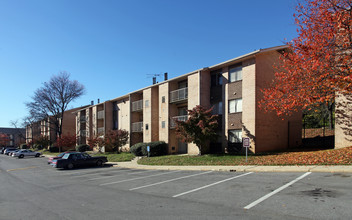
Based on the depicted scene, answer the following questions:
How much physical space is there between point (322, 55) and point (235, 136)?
980 cm

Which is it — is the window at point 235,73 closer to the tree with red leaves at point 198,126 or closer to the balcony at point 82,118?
the tree with red leaves at point 198,126

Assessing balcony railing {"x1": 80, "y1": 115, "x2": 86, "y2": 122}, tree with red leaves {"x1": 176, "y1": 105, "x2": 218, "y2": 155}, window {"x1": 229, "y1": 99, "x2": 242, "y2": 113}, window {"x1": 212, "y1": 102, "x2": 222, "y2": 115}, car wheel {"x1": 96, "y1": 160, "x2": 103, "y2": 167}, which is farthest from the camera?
balcony railing {"x1": 80, "y1": 115, "x2": 86, "y2": 122}

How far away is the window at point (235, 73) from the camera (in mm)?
21109

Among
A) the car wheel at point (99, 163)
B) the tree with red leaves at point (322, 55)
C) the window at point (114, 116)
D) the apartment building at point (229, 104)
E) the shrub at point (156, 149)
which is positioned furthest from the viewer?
the window at point (114, 116)

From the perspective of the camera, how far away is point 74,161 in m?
21.0

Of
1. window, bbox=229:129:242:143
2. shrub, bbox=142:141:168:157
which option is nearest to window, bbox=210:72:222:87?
window, bbox=229:129:242:143

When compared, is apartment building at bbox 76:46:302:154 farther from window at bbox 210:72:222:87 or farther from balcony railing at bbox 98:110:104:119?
balcony railing at bbox 98:110:104:119

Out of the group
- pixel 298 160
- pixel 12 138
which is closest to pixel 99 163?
pixel 298 160

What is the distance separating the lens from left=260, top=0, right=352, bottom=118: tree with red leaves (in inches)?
491

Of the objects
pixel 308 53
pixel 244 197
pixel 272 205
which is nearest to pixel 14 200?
pixel 244 197

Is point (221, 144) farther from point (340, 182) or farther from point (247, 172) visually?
point (340, 182)

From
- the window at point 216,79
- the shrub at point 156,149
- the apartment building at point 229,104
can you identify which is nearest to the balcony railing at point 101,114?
the apartment building at point 229,104

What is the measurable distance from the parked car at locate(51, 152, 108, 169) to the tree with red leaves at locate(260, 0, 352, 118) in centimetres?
1657

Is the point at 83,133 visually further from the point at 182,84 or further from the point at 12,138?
the point at 12,138
